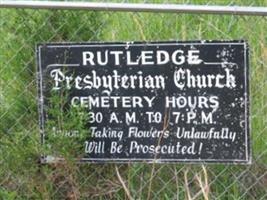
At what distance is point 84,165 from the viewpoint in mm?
3840

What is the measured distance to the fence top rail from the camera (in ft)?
11.6

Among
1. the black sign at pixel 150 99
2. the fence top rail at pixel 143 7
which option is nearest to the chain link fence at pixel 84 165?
the black sign at pixel 150 99

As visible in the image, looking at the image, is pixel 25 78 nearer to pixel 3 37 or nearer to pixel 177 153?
pixel 3 37

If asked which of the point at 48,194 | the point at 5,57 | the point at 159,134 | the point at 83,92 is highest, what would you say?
the point at 5,57

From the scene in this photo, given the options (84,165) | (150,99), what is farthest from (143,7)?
(84,165)

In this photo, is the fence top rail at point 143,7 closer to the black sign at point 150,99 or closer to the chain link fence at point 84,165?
the black sign at point 150,99

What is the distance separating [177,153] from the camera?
3738 millimetres

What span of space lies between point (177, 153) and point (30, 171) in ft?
2.60

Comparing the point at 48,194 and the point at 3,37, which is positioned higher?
the point at 3,37

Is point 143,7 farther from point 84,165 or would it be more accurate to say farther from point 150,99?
point 84,165

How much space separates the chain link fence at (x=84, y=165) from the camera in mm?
3842

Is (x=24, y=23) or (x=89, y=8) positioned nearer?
(x=89, y=8)

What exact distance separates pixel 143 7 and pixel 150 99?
0.48 metres

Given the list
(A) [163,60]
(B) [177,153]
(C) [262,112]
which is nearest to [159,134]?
(B) [177,153]
